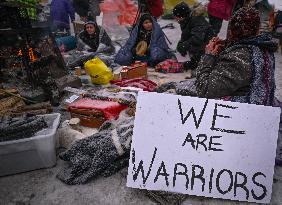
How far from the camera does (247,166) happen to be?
2598mm

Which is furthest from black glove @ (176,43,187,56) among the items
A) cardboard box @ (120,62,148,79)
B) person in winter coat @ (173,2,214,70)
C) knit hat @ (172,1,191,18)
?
cardboard box @ (120,62,148,79)

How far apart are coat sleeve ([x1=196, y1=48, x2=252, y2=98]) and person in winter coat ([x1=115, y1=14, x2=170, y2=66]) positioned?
355cm

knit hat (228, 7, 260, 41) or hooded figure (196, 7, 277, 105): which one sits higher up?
knit hat (228, 7, 260, 41)

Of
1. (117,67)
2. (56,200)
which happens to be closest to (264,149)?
(56,200)

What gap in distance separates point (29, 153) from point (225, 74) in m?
1.91

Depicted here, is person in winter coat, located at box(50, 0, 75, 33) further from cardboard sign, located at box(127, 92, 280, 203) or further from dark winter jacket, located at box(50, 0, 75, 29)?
cardboard sign, located at box(127, 92, 280, 203)

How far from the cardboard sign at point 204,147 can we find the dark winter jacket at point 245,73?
348mm

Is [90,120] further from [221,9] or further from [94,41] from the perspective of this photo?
[221,9]

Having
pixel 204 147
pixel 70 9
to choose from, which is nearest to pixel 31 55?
pixel 204 147

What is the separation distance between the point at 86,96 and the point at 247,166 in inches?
90.7

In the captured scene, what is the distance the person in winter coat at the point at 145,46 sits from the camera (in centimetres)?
655

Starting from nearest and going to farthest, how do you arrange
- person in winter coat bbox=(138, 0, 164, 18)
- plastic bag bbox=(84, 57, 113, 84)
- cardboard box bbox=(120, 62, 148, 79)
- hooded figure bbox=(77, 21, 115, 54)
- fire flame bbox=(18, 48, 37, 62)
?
1. fire flame bbox=(18, 48, 37, 62)
2. plastic bag bbox=(84, 57, 113, 84)
3. cardboard box bbox=(120, 62, 148, 79)
4. hooded figure bbox=(77, 21, 115, 54)
5. person in winter coat bbox=(138, 0, 164, 18)

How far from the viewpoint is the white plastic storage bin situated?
2977mm

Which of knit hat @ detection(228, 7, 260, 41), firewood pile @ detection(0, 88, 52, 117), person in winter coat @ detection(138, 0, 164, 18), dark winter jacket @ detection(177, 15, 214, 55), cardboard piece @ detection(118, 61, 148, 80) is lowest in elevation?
cardboard piece @ detection(118, 61, 148, 80)
